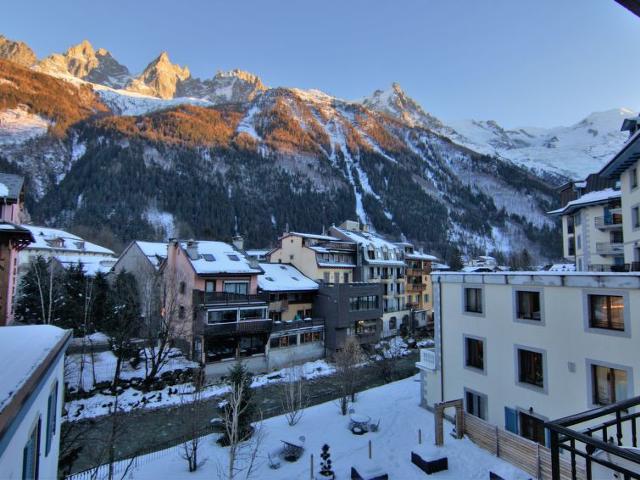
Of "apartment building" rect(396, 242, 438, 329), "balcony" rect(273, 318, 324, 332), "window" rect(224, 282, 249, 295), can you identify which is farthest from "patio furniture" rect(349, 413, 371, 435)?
"apartment building" rect(396, 242, 438, 329)

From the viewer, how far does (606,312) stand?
620 inches

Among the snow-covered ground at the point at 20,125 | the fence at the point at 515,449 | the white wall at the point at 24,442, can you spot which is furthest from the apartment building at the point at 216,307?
the snow-covered ground at the point at 20,125

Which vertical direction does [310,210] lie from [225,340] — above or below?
above

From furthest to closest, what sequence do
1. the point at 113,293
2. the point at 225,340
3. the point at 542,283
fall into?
the point at 113,293 → the point at 225,340 → the point at 542,283

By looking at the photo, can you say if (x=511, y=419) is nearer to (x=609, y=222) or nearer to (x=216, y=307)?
(x=609, y=222)

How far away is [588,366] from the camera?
16219 mm

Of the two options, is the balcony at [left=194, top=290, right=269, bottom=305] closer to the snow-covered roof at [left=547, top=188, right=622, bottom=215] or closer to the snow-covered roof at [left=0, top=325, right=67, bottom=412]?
the snow-covered roof at [left=0, top=325, right=67, bottom=412]

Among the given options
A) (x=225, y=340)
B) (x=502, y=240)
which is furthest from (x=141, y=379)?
(x=502, y=240)

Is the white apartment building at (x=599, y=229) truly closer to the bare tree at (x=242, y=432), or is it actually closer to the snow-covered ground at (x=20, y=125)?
the bare tree at (x=242, y=432)

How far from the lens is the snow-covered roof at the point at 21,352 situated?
5309 millimetres

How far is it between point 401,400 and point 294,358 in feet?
52.9

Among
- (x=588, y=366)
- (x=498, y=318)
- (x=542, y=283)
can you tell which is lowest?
(x=588, y=366)

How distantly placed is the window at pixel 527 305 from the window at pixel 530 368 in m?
1.84

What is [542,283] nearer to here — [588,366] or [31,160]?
[588,366]
